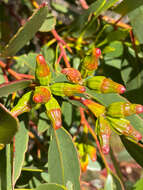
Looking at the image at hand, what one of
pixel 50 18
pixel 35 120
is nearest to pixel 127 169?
pixel 35 120

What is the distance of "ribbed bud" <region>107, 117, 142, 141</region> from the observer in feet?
2.60

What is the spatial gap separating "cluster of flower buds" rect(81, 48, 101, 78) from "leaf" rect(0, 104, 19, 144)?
30 cm

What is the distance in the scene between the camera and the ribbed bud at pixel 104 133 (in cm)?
77

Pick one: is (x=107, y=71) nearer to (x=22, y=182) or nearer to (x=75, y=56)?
(x=75, y=56)

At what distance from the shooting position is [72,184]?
92 cm

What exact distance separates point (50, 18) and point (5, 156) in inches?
25.4

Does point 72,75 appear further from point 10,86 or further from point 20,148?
point 20,148

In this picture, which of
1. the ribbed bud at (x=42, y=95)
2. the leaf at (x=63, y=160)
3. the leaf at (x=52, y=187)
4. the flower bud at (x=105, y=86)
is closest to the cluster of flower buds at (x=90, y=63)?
the flower bud at (x=105, y=86)

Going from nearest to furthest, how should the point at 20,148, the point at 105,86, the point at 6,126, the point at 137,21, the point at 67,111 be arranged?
the point at 6,126, the point at 105,86, the point at 20,148, the point at 137,21, the point at 67,111

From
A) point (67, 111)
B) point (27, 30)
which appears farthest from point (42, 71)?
point (67, 111)

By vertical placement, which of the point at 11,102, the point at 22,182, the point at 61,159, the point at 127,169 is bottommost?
the point at 127,169

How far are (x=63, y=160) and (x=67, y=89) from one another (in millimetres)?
305

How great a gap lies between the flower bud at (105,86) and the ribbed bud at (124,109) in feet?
0.17

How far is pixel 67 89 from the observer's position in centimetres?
78
